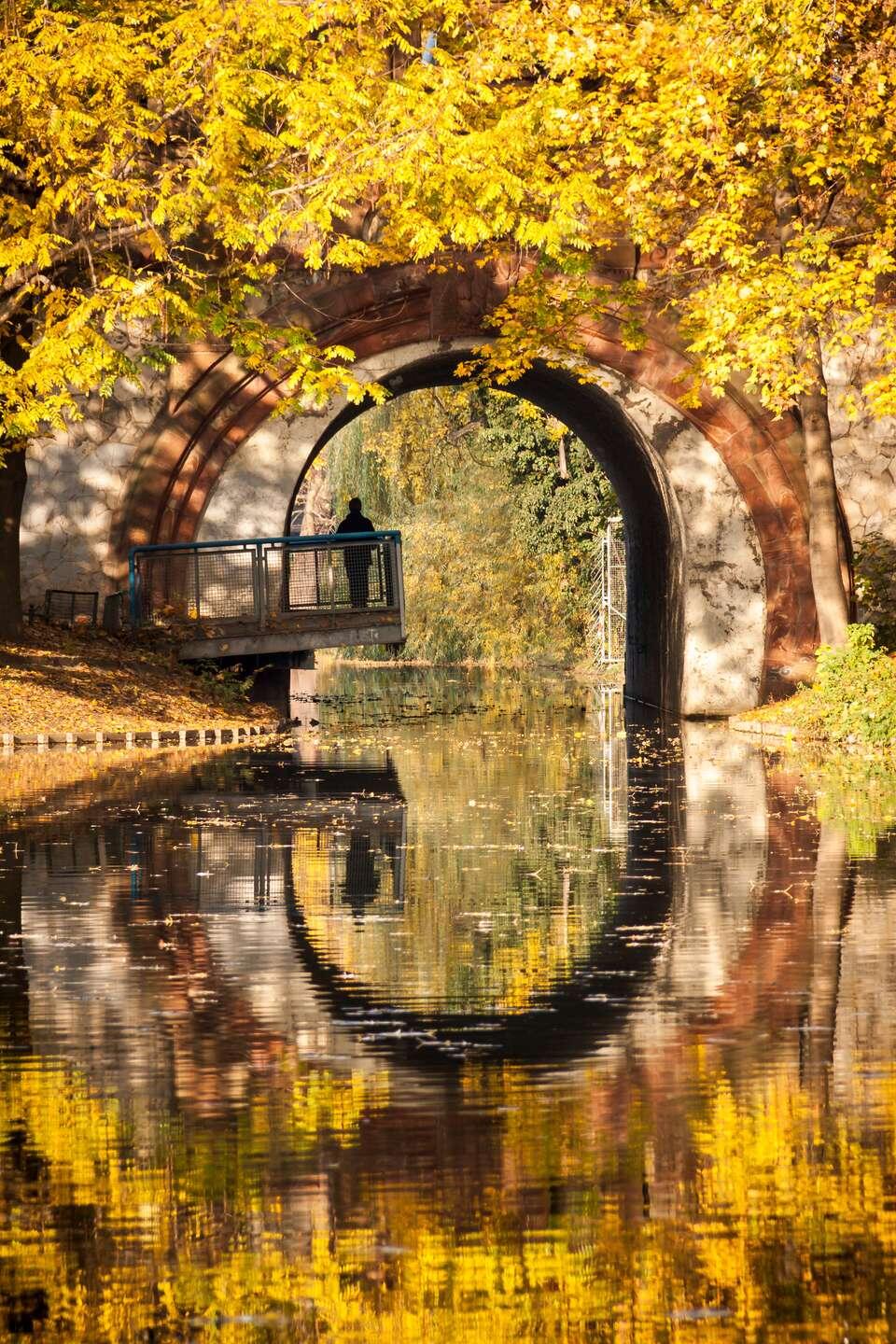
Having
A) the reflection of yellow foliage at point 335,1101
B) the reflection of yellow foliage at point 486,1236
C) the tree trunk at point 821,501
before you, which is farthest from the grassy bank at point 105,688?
the reflection of yellow foliage at point 486,1236

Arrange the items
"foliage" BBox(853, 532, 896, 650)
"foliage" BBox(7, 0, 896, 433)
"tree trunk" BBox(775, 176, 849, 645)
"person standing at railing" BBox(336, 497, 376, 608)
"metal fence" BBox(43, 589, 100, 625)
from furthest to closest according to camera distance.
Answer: "person standing at railing" BBox(336, 497, 376, 608) < "foliage" BBox(853, 532, 896, 650) < "metal fence" BBox(43, 589, 100, 625) < "tree trunk" BBox(775, 176, 849, 645) < "foliage" BBox(7, 0, 896, 433)

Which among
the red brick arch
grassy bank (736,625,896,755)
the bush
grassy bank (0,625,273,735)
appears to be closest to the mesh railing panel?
the red brick arch

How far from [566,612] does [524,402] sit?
648 cm

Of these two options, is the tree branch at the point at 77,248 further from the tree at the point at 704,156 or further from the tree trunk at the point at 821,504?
the tree trunk at the point at 821,504

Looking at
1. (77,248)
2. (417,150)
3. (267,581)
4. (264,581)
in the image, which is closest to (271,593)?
(267,581)

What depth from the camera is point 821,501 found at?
26.9 meters

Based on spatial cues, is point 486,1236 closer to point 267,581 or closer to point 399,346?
point 267,581

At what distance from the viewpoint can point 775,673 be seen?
29.9 meters

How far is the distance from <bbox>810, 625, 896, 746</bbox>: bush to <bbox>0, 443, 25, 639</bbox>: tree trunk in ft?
32.0

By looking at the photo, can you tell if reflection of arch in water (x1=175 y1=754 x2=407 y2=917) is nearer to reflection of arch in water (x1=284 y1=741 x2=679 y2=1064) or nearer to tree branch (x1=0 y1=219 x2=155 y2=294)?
reflection of arch in water (x1=284 y1=741 x2=679 y2=1064)

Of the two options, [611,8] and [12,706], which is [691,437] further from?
[12,706]

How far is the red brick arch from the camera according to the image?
29094mm

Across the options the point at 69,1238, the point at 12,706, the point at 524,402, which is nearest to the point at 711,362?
the point at 12,706

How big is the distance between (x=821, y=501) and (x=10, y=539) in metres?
10.0
